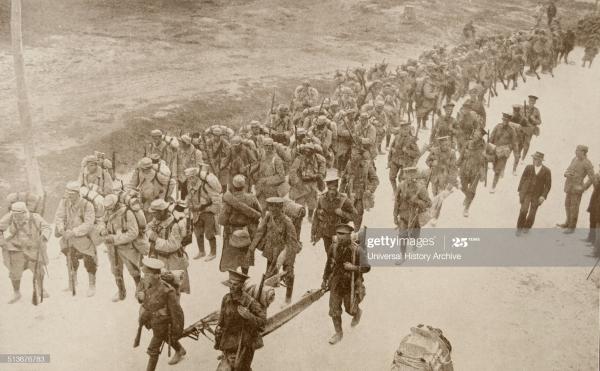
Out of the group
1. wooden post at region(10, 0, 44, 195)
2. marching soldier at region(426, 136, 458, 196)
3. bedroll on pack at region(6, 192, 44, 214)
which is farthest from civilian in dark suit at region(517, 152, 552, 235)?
wooden post at region(10, 0, 44, 195)

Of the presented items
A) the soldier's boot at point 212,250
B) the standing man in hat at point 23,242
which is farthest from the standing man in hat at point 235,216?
the standing man in hat at point 23,242

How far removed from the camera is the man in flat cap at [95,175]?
843 centimetres

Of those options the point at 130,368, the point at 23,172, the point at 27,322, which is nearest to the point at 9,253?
the point at 27,322

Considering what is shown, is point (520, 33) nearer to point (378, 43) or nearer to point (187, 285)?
point (378, 43)

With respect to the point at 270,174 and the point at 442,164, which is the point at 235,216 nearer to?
the point at 270,174

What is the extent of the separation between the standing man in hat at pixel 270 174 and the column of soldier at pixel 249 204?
2 cm

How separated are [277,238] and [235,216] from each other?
78cm

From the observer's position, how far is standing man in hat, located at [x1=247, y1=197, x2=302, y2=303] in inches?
291

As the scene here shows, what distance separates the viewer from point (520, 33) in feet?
53.0

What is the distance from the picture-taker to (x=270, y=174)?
9.05 m

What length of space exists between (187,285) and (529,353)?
418 centimetres

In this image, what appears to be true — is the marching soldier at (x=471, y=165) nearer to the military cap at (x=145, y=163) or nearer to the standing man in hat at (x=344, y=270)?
the standing man in hat at (x=344, y=270)

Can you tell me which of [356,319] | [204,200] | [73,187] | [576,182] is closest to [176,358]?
[356,319]

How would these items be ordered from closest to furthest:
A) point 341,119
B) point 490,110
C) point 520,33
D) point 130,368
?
point 130,368 → point 341,119 → point 490,110 → point 520,33
